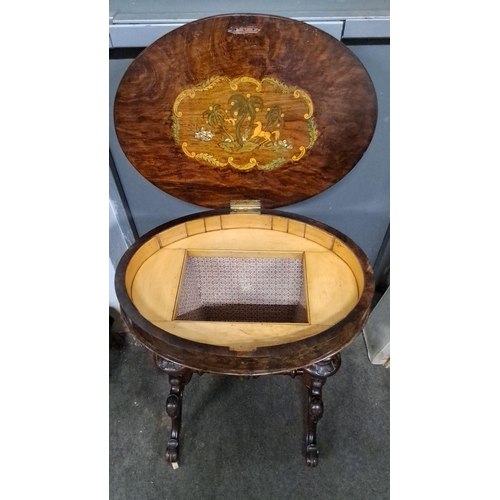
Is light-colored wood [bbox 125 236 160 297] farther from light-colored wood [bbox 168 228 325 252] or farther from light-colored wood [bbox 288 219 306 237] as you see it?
light-colored wood [bbox 288 219 306 237]

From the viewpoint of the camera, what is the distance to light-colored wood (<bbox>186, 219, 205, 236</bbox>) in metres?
1.11

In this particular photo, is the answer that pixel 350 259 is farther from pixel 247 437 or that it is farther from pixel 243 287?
pixel 247 437

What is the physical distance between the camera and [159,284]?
101 cm

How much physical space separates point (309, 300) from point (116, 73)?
0.81 meters

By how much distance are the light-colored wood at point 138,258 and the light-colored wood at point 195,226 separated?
0.32ft

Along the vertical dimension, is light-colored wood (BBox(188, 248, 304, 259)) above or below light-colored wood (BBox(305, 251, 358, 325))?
above

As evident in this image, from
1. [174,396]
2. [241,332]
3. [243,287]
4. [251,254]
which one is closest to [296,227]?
[251,254]

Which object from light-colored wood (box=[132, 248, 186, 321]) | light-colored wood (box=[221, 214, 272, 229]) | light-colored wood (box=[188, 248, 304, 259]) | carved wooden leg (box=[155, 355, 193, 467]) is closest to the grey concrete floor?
carved wooden leg (box=[155, 355, 193, 467])

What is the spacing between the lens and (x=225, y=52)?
881 mm

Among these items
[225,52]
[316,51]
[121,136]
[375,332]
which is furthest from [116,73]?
[375,332]

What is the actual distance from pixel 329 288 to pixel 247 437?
26.4 inches

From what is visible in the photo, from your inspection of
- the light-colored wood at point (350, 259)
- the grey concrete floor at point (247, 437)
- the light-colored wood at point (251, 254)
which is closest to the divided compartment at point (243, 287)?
the light-colored wood at point (251, 254)

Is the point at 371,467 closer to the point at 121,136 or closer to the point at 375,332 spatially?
the point at 375,332

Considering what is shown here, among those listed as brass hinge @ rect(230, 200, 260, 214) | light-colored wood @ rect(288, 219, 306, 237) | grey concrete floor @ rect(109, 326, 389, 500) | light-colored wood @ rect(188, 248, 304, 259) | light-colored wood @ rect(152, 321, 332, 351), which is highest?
brass hinge @ rect(230, 200, 260, 214)
